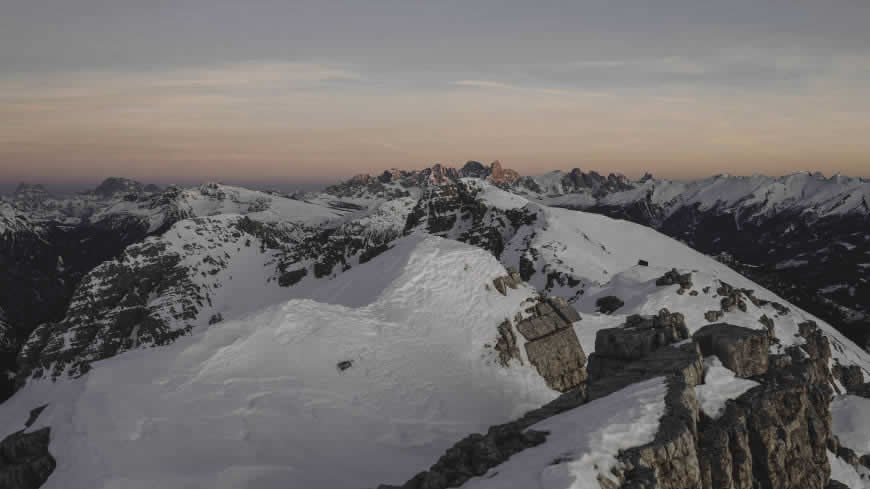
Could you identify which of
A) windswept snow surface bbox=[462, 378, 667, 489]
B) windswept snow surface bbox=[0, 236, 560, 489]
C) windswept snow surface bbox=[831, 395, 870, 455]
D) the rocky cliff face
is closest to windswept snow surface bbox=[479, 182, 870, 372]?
windswept snow surface bbox=[0, 236, 560, 489]

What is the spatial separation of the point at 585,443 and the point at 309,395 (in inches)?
695

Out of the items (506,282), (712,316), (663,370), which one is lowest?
(712,316)

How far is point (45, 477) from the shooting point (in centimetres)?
2045

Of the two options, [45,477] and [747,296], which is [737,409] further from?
[747,296]

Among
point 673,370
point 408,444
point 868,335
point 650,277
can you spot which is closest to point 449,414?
Result: point 408,444

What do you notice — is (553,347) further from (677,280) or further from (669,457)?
(677,280)

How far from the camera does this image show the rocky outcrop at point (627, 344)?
28.8 meters

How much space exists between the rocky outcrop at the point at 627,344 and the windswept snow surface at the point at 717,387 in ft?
15.6

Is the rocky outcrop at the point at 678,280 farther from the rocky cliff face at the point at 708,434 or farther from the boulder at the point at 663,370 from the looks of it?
the boulder at the point at 663,370

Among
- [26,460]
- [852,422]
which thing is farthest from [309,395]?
[852,422]

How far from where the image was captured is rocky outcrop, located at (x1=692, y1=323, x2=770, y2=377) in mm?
24516

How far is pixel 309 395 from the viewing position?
92.7ft

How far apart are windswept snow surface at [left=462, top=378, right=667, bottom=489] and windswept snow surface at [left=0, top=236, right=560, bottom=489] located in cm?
89

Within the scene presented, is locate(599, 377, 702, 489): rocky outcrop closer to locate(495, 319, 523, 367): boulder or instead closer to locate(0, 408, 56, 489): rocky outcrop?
locate(495, 319, 523, 367): boulder
